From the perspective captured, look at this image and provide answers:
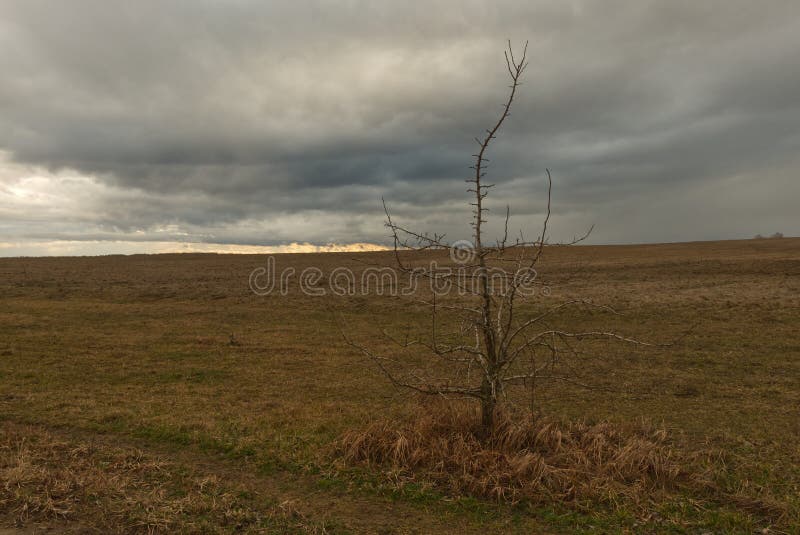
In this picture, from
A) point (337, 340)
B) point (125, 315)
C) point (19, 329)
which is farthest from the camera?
point (125, 315)

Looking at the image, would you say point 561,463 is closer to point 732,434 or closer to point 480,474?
point 480,474

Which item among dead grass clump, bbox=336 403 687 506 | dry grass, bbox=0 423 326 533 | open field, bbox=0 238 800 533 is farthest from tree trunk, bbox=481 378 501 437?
dry grass, bbox=0 423 326 533

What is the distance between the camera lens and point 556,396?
10.4 metres

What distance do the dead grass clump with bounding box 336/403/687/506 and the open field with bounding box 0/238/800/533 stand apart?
0.24 meters

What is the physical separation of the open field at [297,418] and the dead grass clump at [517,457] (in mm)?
237

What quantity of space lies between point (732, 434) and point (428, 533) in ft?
19.0

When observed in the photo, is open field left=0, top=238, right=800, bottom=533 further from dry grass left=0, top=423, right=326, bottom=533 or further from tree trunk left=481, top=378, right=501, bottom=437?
tree trunk left=481, top=378, right=501, bottom=437

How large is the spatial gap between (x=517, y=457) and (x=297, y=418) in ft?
14.1

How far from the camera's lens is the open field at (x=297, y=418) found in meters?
5.32

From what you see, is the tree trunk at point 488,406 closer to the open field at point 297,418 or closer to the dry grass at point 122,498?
the open field at point 297,418

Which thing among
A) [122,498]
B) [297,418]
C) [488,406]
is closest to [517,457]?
[488,406]

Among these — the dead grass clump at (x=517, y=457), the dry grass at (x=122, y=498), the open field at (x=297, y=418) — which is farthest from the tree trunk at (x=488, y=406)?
the dry grass at (x=122, y=498)

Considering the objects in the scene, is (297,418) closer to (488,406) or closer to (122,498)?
(122,498)

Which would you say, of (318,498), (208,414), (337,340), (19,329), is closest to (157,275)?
(19,329)
